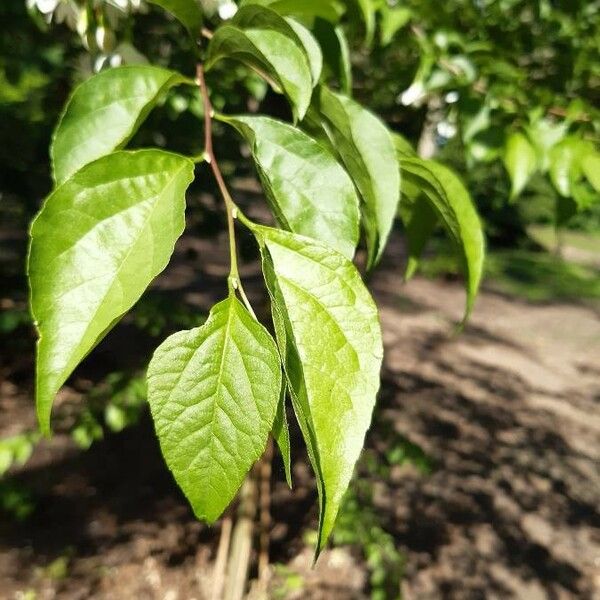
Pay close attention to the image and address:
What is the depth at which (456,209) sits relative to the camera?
1.71ft

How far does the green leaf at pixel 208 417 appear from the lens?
323 millimetres

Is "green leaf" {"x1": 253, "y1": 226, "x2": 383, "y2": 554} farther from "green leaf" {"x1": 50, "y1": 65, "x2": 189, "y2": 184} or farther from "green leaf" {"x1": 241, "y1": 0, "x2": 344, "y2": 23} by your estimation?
"green leaf" {"x1": 241, "y1": 0, "x2": 344, "y2": 23}

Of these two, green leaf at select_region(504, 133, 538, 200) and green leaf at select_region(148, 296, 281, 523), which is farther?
green leaf at select_region(504, 133, 538, 200)

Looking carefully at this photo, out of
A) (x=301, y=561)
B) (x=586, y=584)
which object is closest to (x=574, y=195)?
(x=301, y=561)

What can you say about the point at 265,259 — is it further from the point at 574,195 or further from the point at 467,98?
the point at 467,98

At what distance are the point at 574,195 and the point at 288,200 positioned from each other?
65 cm

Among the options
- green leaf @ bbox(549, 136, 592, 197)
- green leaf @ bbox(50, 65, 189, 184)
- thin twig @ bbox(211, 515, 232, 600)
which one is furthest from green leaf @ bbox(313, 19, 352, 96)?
thin twig @ bbox(211, 515, 232, 600)

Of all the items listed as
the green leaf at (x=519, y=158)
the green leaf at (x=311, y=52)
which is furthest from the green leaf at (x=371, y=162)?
the green leaf at (x=519, y=158)

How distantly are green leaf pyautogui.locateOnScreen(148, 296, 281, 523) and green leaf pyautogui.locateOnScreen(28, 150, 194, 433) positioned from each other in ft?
0.14

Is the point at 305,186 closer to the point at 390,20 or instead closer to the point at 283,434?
the point at 283,434

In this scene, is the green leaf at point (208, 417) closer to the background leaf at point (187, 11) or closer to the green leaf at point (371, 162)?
the green leaf at point (371, 162)

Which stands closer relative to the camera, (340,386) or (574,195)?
(340,386)

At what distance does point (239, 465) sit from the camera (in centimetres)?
33

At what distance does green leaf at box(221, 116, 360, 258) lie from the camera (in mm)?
417
